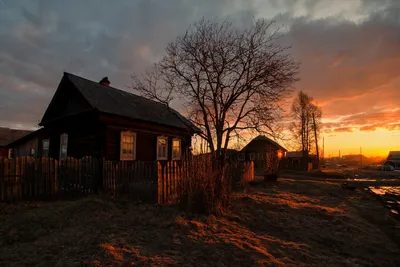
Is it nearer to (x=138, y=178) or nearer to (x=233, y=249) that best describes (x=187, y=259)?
(x=233, y=249)

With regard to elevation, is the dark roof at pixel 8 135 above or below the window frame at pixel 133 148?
above

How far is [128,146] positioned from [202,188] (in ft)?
27.9

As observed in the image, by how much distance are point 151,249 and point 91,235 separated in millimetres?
1470

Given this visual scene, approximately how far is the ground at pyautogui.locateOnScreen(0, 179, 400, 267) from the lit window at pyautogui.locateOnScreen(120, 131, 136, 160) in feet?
20.4

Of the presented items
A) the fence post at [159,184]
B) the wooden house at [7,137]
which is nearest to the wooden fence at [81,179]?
the fence post at [159,184]

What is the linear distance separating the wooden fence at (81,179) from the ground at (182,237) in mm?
A: 832

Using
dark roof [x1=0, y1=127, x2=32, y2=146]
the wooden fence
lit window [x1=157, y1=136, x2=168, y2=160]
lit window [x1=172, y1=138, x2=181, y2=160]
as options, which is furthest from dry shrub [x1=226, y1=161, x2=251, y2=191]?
dark roof [x1=0, y1=127, x2=32, y2=146]

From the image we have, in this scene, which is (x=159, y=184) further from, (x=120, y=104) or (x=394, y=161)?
(x=394, y=161)

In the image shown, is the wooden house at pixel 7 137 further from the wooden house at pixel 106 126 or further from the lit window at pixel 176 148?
the lit window at pixel 176 148

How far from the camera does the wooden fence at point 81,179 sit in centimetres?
828

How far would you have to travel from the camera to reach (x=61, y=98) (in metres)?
17.0

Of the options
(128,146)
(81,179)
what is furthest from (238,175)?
(81,179)

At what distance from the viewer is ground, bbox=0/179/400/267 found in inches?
173

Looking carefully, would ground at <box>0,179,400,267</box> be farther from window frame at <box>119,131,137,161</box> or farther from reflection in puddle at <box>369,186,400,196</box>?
reflection in puddle at <box>369,186,400,196</box>
